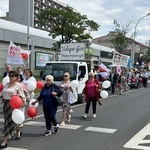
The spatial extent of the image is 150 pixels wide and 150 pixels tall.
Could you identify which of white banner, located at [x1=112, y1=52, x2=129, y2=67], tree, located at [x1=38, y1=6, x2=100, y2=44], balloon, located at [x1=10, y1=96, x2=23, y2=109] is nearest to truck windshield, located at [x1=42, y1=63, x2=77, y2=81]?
balloon, located at [x1=10, y1=96, x2=23, y2=109]

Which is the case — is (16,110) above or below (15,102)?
below

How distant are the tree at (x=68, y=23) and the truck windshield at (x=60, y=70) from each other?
22489 millimetres

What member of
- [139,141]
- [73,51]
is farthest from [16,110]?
[73,51]

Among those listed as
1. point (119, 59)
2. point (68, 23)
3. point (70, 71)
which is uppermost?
point (68, 23)

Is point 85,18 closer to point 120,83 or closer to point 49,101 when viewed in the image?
point 120,83

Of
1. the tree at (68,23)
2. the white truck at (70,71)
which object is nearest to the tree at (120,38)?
the tree at (68,23)

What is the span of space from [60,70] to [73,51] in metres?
5.66

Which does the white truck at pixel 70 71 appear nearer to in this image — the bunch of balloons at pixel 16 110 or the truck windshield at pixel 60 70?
the truck windshield at pixel 60 70

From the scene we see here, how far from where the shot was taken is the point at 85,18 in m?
39.0

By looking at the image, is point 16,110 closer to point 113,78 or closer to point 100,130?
point 100,130

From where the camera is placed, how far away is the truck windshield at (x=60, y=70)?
15.4m

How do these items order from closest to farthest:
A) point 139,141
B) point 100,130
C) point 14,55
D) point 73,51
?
point 139,141
point 100,130
point 14,55
point 73,51

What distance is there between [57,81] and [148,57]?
7433cm

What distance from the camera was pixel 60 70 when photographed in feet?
51.2
